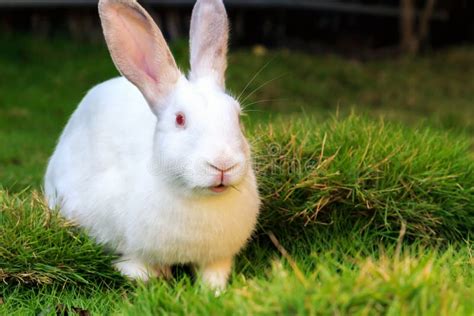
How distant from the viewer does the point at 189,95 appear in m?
3.71

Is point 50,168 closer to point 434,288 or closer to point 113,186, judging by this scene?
point 113,186

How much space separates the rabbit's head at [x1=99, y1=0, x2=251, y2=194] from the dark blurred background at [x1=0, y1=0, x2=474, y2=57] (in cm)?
657

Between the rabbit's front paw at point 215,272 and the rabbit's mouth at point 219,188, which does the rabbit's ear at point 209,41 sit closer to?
the rabbit's mouth at point 219,188

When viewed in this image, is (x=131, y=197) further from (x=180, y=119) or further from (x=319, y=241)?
(x=319, y=241)

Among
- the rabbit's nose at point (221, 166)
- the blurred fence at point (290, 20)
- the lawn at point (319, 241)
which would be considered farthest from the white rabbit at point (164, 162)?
the blurred fence at point (290, 20)

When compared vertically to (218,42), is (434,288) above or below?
below

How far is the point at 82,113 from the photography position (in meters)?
4.43

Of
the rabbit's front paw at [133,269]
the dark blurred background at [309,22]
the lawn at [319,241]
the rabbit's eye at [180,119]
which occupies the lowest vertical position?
the dark blurred background at [309,22]

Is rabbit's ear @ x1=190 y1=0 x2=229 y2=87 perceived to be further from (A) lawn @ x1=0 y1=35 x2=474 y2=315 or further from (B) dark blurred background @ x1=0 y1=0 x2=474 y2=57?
(B) dark blurred background @ x1=0 y1=0 x2=474 y2=57

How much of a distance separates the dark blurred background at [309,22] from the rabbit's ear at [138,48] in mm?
6549

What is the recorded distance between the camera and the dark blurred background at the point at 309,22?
10422mm

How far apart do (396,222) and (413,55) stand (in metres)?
8.05

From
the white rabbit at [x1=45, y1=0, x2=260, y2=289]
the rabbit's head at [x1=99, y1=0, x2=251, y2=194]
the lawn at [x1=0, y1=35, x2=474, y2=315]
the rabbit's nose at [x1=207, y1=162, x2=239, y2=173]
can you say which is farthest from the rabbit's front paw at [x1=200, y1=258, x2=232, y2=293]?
the rabbit's nose at [x1=207, y1=162, x2=239, y2=173]

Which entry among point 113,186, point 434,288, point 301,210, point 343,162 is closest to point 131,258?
point 113,186
